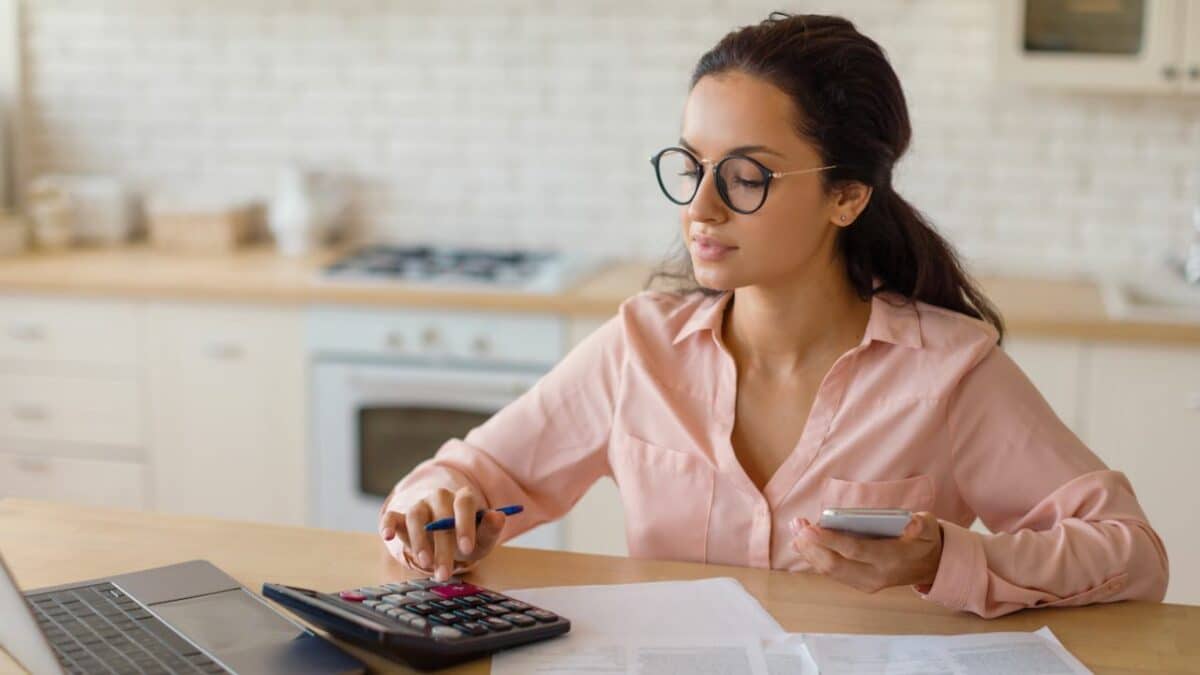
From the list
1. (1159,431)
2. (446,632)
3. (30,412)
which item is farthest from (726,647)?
(30,412)

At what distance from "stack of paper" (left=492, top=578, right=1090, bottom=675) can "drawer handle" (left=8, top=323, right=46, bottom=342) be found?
2.61 metres

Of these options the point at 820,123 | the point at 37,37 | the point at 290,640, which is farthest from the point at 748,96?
the point at 37,37

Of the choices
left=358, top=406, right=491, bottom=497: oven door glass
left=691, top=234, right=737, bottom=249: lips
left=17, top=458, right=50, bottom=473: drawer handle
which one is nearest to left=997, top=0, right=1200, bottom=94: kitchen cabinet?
left=358, top=406, right=491, bottom=497: oven door glass

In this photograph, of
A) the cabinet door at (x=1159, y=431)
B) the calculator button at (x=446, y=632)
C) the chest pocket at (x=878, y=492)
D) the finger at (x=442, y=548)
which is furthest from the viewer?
the cabinet door at (x=1159, y=431)

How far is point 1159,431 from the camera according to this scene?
10.8ft

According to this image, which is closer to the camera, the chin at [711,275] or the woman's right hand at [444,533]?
the woman's right hand at [444,533]

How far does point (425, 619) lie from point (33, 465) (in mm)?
2803

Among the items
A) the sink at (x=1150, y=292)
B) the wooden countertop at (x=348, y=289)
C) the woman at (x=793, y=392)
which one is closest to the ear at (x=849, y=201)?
the woman at (x=793, y=392)

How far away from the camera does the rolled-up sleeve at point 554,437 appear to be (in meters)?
2.08

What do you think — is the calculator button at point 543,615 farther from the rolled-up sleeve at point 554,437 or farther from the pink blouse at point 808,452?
the rolled-up sleeve at point 554,437

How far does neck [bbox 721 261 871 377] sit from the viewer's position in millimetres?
2027

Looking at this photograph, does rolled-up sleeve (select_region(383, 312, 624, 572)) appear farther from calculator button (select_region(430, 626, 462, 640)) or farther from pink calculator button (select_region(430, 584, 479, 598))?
calculator button (select_region(430, 626, 462, 640))

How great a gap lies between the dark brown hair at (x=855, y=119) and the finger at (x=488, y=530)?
2.03 feet

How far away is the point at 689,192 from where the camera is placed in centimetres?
187
